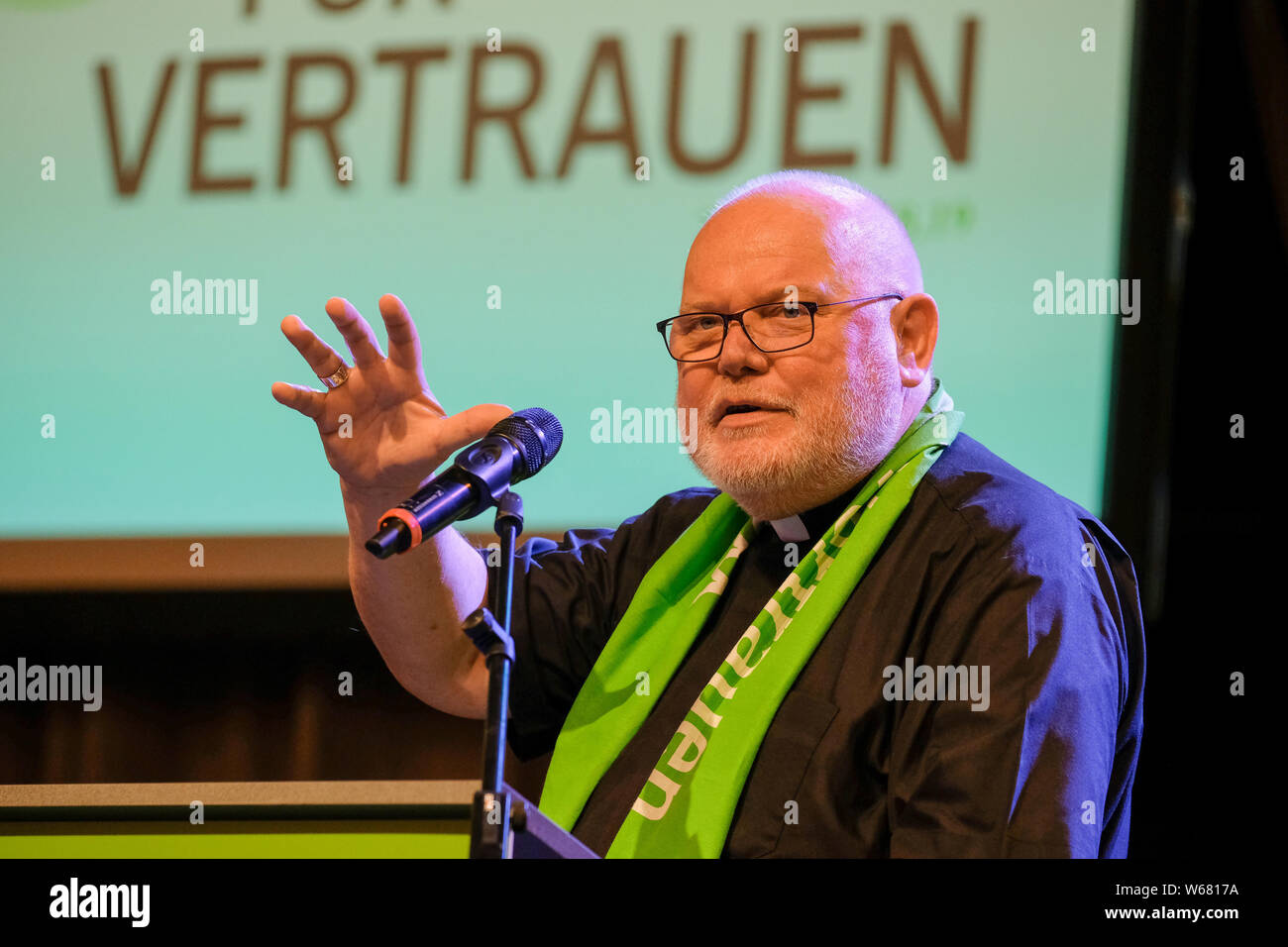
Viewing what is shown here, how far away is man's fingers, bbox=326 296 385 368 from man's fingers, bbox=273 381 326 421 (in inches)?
2.9

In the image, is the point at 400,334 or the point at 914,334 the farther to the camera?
the point at 914,334

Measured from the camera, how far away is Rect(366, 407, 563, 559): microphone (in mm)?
1229

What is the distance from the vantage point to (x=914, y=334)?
1990mm

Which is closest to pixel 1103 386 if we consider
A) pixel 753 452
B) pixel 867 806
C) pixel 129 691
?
pixel 753 452

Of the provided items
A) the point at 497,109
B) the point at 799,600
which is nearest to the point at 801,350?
the point at 799,600

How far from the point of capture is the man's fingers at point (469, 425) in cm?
181

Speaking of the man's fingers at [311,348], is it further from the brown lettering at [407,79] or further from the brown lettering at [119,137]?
the brown lettering at [119,137]

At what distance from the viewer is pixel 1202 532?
2.51 metres

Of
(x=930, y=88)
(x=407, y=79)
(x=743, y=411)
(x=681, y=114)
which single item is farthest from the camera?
(x=407, y=79)

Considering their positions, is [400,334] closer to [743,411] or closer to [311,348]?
[311,348]

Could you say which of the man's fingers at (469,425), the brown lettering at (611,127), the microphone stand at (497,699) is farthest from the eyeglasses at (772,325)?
the brown lettering at (611,127)

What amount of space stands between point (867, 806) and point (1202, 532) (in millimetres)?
1245

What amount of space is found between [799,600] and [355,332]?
0.73 m

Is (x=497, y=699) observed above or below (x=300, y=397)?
below
